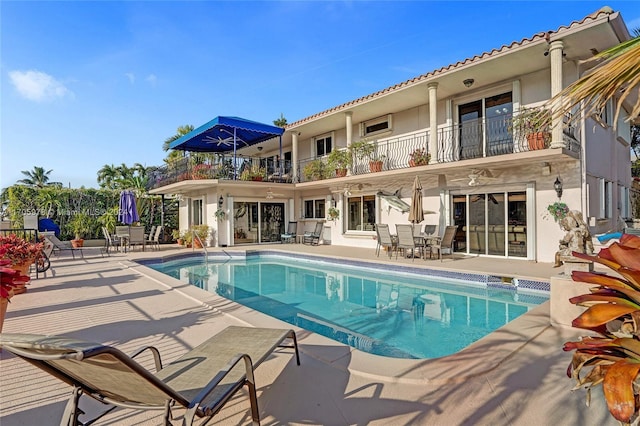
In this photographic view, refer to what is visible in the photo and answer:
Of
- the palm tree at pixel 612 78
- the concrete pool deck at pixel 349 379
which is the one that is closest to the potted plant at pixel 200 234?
the concrete pool deck at pixel 349 379

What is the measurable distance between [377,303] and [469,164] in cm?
544

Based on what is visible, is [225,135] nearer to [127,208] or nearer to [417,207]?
[127,208]

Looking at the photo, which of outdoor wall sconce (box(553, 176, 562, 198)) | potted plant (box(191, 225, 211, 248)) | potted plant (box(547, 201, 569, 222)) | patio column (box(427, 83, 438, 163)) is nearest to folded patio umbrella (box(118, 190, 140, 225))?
potted plant (box(191, 225, 211, 248))

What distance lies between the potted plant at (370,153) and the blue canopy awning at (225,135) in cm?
396

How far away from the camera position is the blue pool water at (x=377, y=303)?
5.16 metres

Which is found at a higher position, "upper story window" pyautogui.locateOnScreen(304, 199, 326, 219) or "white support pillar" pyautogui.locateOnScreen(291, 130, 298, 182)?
"white support pillar" pyautogui.locateOnScreen(291, 130, 298, 182)

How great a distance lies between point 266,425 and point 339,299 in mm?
5164

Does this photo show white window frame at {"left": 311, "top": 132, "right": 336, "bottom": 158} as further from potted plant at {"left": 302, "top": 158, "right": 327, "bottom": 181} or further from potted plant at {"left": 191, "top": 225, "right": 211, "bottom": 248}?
potted plant at {"left": 191, "top": 225, "right": 211, "bottom": 248}

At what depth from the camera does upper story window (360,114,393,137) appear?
13844 millimetres

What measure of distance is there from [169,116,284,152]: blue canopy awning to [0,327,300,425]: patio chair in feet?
38.6

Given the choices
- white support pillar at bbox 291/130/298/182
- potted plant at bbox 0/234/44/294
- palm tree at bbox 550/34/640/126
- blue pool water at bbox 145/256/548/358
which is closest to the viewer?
palm tree at bbox 550/34/640/126

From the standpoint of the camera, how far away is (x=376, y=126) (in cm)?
1452

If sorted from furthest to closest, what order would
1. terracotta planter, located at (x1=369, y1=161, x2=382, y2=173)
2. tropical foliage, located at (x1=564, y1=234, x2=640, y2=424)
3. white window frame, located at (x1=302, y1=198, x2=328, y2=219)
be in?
1. white window frame, located at (x1=302, y1=198, x2=328, y2=219)
2. terracotta planter, located at (x1=369, y1=161, x2=382, y2=173)
3. tropical foliage, located at (x1=564, y1=234, x2=640, y2=424)

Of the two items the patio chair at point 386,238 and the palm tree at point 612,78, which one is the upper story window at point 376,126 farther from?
the palm tree at point 612,78
